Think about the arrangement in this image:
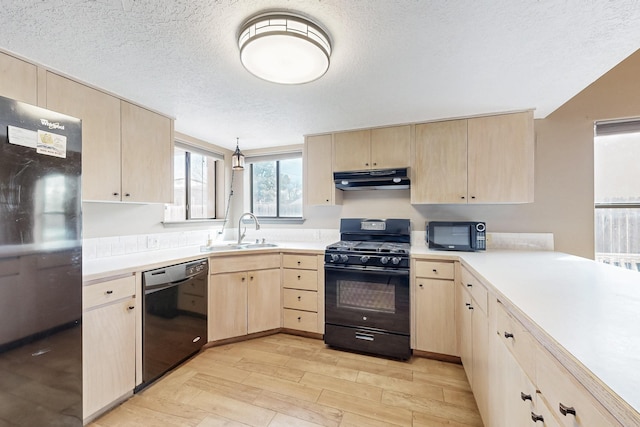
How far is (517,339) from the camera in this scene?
104 centimetres

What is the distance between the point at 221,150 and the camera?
11.9 ft

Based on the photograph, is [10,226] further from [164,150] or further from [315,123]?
[315,123]

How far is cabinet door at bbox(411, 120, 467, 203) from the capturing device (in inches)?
99.0

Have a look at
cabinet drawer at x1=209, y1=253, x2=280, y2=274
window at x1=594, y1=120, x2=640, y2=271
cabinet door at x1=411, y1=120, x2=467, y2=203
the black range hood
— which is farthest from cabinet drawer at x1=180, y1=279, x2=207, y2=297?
window at x1=594, y1=120, x2=640, y2=271

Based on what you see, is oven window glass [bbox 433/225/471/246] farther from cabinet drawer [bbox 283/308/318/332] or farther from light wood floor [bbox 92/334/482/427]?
cabinet drawer [bbox 283/308/318/332]

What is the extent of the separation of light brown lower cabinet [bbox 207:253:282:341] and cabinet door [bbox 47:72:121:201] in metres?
1.08

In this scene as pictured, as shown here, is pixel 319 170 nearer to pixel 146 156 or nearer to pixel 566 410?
pixel 146 156

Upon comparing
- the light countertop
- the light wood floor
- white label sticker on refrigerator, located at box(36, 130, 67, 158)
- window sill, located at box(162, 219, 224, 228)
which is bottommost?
the light wood floor

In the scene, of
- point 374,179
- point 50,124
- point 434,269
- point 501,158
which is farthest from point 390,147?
point 50,124

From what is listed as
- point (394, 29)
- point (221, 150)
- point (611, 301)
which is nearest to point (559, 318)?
point (611, 301)

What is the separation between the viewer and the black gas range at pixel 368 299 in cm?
234

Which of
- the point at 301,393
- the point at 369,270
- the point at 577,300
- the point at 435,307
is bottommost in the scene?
the point at 301,393

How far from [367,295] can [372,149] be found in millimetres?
1524

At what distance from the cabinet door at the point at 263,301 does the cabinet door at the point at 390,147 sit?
→ 164 centimetres
